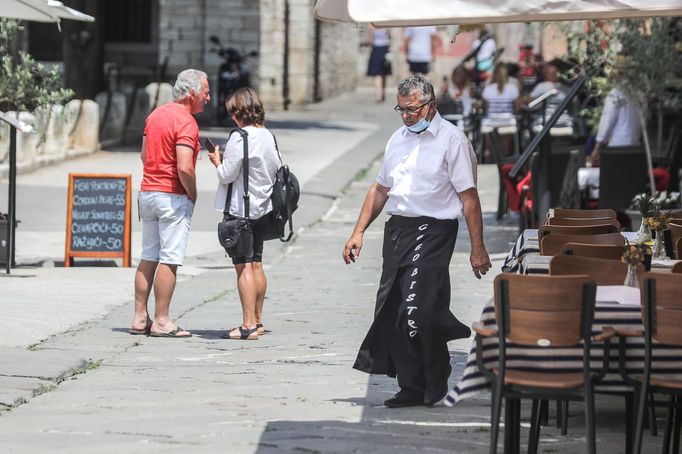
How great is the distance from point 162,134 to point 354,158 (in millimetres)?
14355

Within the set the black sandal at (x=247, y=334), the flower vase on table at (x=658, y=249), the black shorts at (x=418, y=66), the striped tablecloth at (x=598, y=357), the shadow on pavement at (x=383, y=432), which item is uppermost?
the black shorts at (x=418, y=66)

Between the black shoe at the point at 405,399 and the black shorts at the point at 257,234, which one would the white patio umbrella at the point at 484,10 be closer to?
the black shoe at the point at 405,399

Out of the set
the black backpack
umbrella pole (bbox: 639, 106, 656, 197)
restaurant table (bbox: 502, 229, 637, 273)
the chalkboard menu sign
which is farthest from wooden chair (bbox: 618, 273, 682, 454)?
the chalkboard menu sign

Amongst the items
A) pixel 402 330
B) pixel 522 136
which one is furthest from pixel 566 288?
pixel 522 136

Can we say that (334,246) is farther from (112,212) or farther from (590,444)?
(590,444)

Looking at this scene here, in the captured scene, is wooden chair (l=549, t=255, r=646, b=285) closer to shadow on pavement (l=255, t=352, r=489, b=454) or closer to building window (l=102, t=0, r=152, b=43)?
shadow on pavement (l=255, t=352, r=489, b=454)

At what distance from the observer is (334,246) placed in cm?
1620

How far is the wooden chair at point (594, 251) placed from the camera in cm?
775

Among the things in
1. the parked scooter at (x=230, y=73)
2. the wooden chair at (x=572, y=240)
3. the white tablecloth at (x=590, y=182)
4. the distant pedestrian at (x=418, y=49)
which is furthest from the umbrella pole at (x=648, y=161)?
the distant pedestrian at (x=418, y=49)

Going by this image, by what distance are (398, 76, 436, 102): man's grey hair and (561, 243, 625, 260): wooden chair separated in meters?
1.06

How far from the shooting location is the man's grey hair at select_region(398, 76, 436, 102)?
8055 mm

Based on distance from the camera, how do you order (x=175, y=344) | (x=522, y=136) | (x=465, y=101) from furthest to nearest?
(x=465, y=101)
(x=522, y=136)
(x=175, y=344)

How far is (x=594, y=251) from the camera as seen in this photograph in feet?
25.5

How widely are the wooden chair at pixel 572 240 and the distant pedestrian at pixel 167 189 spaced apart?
3.03m
